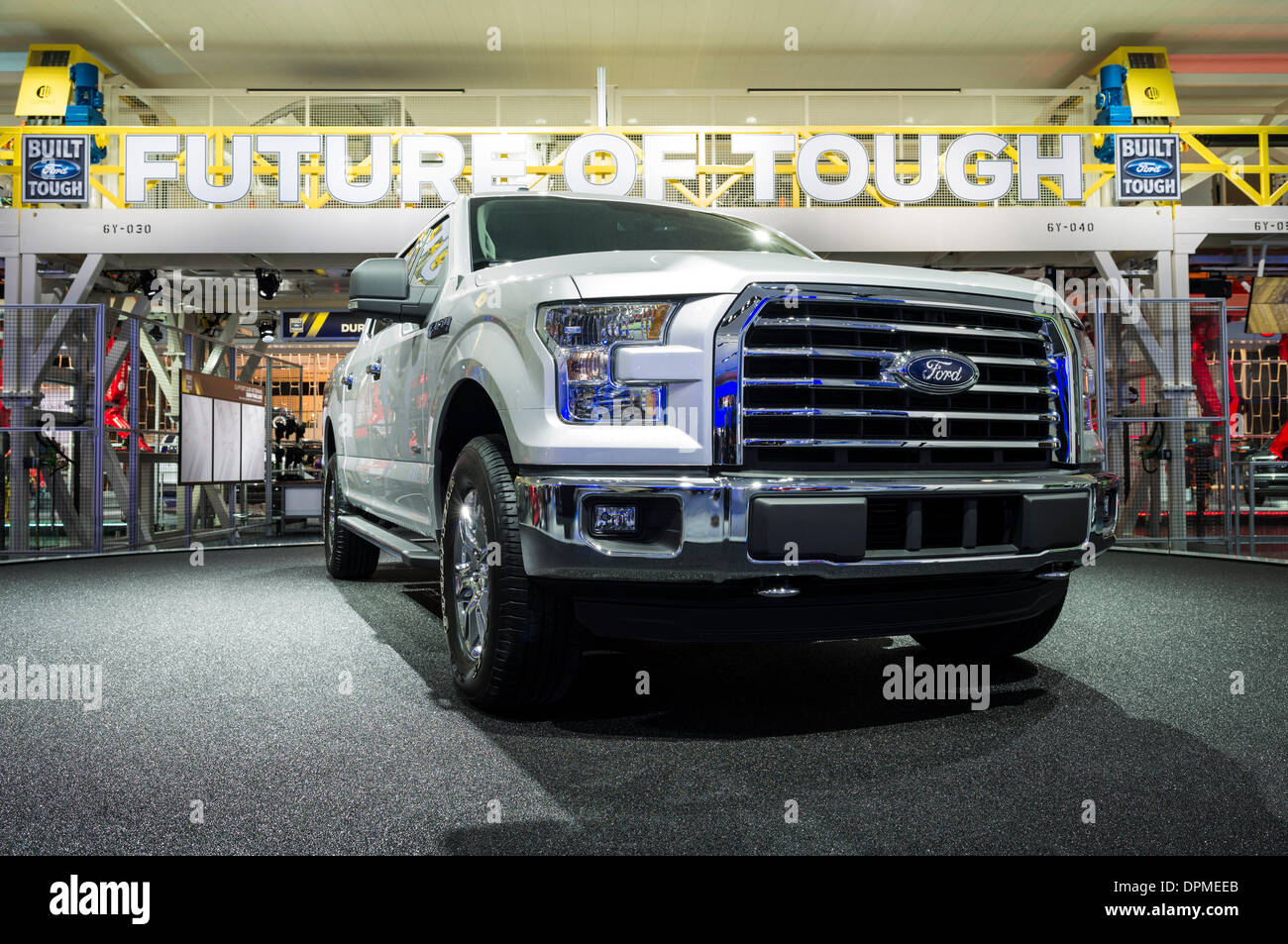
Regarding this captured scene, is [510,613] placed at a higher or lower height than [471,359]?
lower

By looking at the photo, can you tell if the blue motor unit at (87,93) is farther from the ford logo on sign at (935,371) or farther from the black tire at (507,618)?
the ford logo on sign at (935,371)

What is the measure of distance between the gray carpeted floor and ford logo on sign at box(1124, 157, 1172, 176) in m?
8.69

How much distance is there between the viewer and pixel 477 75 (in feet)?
49.5

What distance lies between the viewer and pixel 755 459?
2.56 meters

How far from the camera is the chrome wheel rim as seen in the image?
307 centimetres

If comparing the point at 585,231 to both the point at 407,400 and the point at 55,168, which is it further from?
the point at 55,168

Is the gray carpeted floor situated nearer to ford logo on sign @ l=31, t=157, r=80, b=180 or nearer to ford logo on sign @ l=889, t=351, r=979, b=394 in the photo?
ford logo on sign @ l=889, t=351, r=979, b=394

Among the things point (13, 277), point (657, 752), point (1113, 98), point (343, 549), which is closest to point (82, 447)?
point (13, 277)

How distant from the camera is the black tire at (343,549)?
639 centimetres

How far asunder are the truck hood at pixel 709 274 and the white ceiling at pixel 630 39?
11.7 meters

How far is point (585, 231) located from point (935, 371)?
1801 mm

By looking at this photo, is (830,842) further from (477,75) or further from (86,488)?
(477,75)
